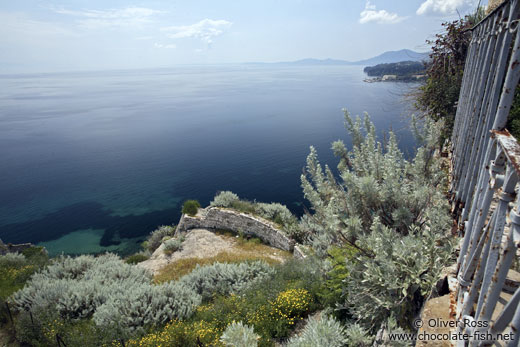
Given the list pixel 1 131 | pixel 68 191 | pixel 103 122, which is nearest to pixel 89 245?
pixel 68 191

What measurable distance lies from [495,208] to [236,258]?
12.8 metres

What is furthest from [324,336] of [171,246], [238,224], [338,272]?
[171,246]

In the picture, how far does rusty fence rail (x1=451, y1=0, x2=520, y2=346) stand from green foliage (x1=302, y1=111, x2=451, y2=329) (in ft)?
2.13

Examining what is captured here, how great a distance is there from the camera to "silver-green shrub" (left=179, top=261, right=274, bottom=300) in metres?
9.00

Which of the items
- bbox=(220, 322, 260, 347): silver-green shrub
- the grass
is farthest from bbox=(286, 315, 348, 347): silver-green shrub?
the grass

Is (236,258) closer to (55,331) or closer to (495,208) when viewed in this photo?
(55,331)

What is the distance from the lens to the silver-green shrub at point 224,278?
29.5 ft

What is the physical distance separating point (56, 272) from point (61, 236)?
20622mm

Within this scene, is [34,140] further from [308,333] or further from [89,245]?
[308,333]

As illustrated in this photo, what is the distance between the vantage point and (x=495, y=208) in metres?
2.65

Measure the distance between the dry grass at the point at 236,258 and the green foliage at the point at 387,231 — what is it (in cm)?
725

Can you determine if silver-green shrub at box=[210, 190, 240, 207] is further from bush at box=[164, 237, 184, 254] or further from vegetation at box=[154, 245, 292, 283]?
bush at box=[164, 237, 184, 254]

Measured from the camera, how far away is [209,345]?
20.9 ft

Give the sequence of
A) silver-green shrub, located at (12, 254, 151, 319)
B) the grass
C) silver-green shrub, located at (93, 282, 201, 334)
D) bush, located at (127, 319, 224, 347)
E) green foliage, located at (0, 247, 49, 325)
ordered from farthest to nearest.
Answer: the grass
green foliage, located at (0, 247, 49, 325)
silver-green shrub, located at (12, 254, 151, 319)
silver-green shrub, located at (93, 282, 201, 334)
bush, located at (127, 319, 224, 347)
